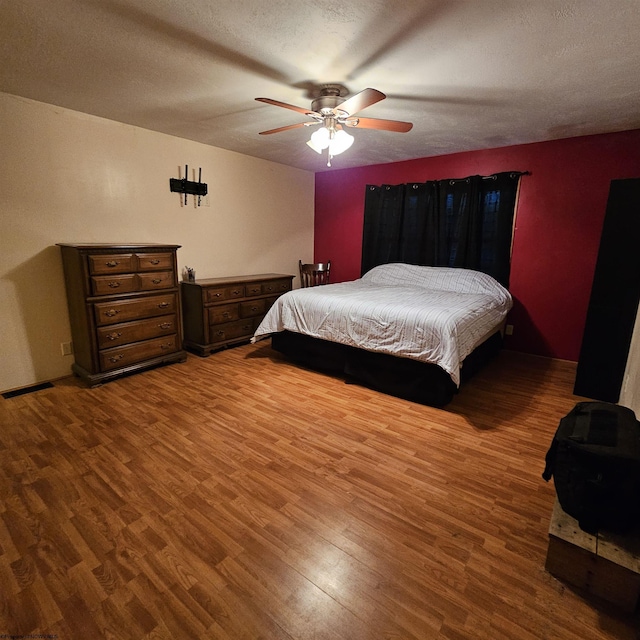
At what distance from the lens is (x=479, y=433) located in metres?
2.32

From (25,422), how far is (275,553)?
2.11 meters

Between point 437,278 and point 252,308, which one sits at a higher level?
point 437,278

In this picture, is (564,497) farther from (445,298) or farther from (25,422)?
(25,422)

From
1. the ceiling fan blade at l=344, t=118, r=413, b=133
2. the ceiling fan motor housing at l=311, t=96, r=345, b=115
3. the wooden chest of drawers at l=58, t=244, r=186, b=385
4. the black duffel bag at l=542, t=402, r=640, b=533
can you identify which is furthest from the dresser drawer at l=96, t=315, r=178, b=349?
the black duffel bag at l=542, t=402, r=640, b=533

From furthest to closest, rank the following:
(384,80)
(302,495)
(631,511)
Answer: (384,80), (302,495), (631,511)

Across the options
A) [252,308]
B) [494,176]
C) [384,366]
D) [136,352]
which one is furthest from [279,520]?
[494,176]

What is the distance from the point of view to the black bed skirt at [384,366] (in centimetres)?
266

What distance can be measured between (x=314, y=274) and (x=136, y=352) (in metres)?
2.59

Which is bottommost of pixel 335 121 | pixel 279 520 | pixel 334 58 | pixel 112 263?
pixel 279 520

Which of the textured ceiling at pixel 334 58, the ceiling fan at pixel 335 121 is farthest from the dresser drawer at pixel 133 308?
the ceiling fan at pixel 335 121

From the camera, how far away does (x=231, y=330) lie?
394cm

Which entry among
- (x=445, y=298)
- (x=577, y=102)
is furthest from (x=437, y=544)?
(x=577, y=102)

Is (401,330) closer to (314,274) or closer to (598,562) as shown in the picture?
(598,562)

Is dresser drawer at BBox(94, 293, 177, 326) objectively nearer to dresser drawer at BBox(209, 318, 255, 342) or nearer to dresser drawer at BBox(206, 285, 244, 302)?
dresser drawer at BBox(206, 285, 244, 302)
